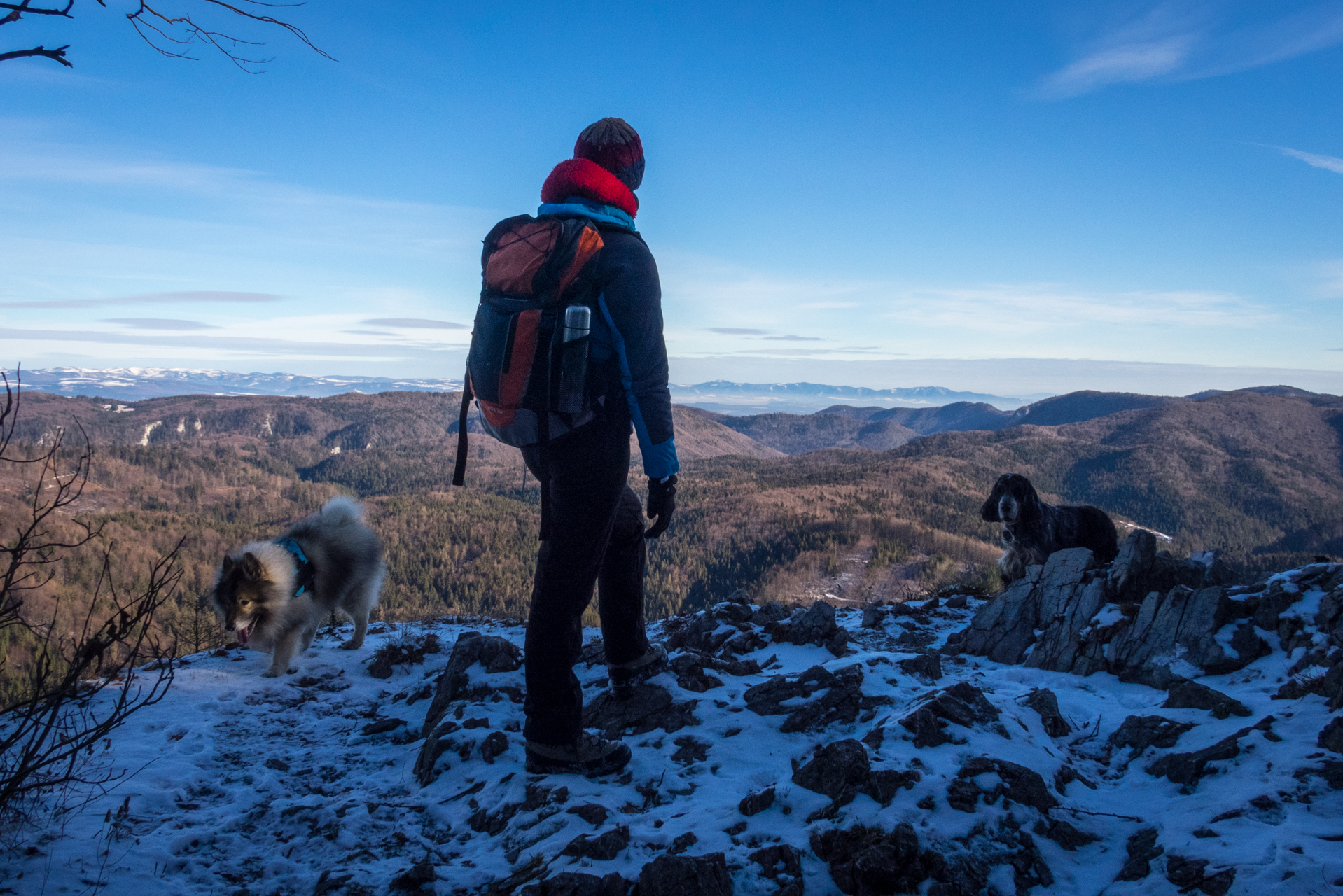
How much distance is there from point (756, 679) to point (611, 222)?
4429mm

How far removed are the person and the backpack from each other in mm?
135

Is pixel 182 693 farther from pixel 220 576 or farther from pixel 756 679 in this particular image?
pixel 756 679

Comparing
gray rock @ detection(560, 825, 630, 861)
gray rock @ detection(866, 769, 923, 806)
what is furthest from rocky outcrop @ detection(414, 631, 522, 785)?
gray rock @ detection(866, 769, 923, 806)

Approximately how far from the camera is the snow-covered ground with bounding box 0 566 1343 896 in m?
3.17

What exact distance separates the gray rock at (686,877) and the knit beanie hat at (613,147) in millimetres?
4174

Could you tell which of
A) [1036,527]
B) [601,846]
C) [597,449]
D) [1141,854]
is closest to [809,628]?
[1141,854]

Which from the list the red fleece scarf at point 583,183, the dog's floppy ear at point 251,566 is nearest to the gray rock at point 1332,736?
the red fleece scarf at point 583,183

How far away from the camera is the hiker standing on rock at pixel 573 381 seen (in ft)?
12.1

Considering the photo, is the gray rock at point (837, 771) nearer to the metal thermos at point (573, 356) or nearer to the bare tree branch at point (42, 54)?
the metal thermos at point (573, 356)

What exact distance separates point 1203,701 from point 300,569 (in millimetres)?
9472

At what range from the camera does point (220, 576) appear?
7285 mm

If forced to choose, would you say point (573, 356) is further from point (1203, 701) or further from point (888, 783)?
point (1203, 701)

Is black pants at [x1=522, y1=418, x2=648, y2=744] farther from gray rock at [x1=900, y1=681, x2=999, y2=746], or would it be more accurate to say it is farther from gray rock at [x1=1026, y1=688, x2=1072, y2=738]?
gray rock at [x1=1026, y1=688, x2=1072, y2=738]

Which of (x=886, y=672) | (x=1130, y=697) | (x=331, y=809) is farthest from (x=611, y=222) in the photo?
(x=1130, y=697)
